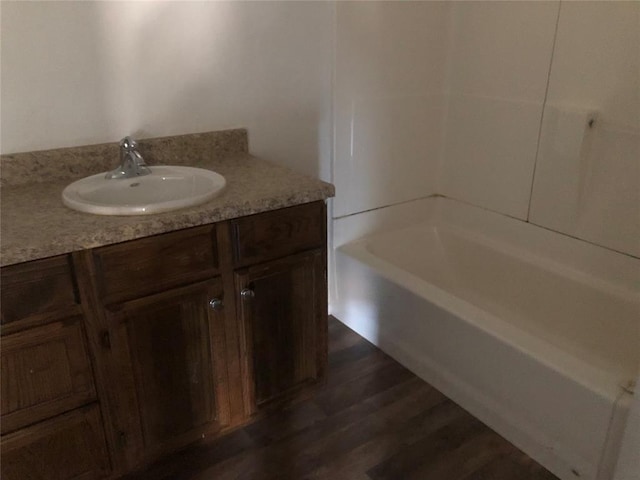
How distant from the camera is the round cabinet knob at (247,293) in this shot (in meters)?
1.61

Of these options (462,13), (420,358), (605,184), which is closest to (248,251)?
(420,358)

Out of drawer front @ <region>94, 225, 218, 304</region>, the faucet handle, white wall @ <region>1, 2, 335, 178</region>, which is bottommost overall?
drawer front @ <region>94, 225, 218, 304</region>

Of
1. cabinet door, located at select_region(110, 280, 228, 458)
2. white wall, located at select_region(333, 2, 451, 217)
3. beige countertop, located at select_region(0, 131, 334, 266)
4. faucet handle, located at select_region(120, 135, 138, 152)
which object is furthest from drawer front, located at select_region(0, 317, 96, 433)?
white wall, located at select_region(333, 2, 451, 217)

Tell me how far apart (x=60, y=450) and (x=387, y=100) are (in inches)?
70.7

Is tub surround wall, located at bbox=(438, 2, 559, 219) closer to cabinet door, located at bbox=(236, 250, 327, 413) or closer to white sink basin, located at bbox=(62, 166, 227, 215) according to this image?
cabinet door, located at bbox=(236, 250, 327, 413)

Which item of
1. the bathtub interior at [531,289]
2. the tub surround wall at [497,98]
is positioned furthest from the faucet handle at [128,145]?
the tub surround wall at [497,98]

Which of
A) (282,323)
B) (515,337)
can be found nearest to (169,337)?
(282,323)

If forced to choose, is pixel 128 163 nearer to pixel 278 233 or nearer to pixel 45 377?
pixel 278 233

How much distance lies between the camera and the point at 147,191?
5.54ft

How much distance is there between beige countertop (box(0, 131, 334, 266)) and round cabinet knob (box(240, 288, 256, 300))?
244 millimetres

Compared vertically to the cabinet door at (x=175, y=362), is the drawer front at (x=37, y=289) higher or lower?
higher

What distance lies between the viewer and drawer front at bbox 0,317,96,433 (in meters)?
1.29

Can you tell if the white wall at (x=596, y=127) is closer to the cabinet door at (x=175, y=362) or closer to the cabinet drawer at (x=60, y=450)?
the cabinet door at (x=175, y=362)

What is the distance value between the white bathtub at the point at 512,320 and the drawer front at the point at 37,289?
4.10 feet
